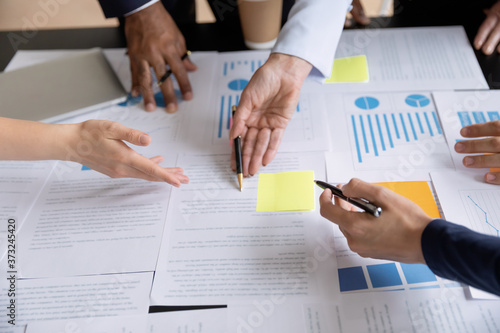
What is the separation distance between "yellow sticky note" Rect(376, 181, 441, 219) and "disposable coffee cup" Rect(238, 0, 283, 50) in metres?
0.63

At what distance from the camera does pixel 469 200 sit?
843 mm

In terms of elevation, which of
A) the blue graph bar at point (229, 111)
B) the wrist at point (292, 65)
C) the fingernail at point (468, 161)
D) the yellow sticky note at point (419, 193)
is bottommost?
the yellow sticky note at point (419, 193)

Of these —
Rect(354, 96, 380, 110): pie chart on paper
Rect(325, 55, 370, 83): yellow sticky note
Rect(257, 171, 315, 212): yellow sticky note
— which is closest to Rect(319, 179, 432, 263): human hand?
Rect(257, 171, 315, 212): yellow sticky note

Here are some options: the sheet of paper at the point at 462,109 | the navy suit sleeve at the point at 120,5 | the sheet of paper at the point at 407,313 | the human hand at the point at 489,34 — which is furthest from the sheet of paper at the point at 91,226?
the human hand at the point at 489,34

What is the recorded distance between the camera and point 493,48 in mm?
1185

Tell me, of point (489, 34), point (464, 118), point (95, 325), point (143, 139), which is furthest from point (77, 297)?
point (489, 34)

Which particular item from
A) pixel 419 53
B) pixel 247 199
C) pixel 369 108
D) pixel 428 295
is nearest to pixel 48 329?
pixel 247 199

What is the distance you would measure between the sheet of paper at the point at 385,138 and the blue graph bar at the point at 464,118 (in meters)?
0.06

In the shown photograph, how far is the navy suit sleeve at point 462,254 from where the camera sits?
61 cm

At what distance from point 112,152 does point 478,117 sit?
92cm

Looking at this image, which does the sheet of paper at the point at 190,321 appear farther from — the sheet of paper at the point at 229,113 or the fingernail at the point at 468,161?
the fingernail at the point at 468,161

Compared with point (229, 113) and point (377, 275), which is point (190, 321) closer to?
point (377, 275)

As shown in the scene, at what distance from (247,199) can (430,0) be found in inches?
40.5

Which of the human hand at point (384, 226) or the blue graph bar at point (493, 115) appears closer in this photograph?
the human hand at point (384, 226)
